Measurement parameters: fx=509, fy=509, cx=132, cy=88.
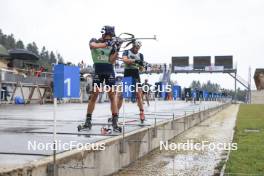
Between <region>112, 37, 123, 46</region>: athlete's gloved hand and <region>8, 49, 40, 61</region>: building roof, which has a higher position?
<region>8, 49, 40, 61</region>: building roof

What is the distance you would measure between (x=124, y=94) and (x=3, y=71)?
15.8m

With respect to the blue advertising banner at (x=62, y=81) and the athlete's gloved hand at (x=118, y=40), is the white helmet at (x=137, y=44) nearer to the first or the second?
the athlete's gloved hand at (x=118, y=40)

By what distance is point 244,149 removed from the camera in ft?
37.5

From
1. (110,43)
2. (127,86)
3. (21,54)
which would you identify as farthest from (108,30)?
(21,54)

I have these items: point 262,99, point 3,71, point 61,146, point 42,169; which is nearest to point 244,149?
point 61,146

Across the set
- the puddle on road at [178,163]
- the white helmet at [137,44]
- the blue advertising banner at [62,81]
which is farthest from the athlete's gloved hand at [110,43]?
the blue advertising banner at [62,81]

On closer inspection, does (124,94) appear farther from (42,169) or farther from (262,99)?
(262,99)

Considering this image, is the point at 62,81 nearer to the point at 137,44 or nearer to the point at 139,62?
the point at 137,44

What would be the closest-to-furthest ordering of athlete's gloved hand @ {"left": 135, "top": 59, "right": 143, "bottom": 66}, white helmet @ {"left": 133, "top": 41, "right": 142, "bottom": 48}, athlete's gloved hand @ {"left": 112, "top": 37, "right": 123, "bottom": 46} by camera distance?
athlete's gloved hand @ {"left": 112, "top": 37, "right": 123, "bottom": 46}
white helmet @ {"left": 133, "top": 41, "right": 142, "bottom": 48}
athlete's gloved hand @ {"left": 135, "top": 59, "right": 143, "bottom": 66}

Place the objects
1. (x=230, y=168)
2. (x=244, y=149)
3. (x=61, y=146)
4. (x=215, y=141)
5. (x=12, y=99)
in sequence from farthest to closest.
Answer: (x=12, y=99)
(x=215, y=141)
(x=244, y=149)
(x=230, y=168)
(x=61, y=146)

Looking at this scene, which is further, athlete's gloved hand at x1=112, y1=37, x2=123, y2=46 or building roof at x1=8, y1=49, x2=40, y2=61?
building roof at x1=8, y1=49, x2=40, y2=61

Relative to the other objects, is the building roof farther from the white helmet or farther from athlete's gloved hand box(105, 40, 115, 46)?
athlete's gloved hand box(105, 40, 115, 46)

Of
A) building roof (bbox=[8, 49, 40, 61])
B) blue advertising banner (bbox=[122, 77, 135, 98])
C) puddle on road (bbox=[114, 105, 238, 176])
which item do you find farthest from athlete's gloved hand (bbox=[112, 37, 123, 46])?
building roof (bbox=[8, 49, 40, 61])

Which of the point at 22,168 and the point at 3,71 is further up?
the point at 3,71
